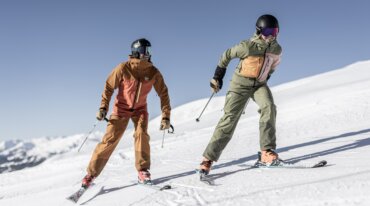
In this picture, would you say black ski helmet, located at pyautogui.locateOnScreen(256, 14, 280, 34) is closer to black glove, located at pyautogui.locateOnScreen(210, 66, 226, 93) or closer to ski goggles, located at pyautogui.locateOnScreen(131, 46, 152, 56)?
black glove, located at pyautogui.locateOnScreen(210, 66, 226, 93)

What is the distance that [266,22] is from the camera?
5.77 meters

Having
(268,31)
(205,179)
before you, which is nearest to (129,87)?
(205,179)

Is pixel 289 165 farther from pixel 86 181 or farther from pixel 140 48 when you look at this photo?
pixel 86 181

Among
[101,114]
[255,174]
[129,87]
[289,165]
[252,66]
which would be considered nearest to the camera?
[255,174]

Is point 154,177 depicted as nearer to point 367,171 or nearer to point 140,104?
Answer: point 140,104

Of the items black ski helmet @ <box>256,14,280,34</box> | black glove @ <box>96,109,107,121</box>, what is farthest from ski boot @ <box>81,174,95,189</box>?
black ski helmet @ <box>256,14,280,34</box>

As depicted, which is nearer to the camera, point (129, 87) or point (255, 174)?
point (255, 174)

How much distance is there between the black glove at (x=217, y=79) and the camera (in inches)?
235

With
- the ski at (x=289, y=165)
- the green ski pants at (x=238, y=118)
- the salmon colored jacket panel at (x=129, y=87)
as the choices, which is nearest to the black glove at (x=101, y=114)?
the salmon colored jacket panel at (x=129, y=87)

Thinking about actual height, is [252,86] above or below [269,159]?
above

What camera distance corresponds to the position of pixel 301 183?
4.37 m

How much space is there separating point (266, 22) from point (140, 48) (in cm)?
189

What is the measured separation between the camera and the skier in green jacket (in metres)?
5.84

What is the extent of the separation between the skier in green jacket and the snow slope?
42 cm
